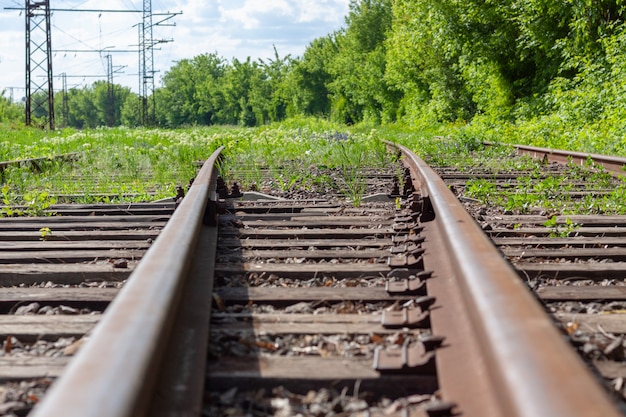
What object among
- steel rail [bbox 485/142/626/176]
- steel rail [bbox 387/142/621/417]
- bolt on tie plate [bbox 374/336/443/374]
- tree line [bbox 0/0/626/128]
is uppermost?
tree line [bbox 0/0/626/128]

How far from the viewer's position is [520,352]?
129cm

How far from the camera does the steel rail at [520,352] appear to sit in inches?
42.7

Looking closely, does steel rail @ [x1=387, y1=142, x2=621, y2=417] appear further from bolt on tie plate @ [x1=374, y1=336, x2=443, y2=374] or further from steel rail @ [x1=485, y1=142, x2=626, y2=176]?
steel rail @ [x1=485, y1=142, x2=626, y2=176]

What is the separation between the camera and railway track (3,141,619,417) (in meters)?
1.19

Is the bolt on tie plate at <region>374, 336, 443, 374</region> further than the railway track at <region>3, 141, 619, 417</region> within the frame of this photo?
Yes

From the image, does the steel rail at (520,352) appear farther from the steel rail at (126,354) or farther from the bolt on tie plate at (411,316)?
the steel rail at (126,354)

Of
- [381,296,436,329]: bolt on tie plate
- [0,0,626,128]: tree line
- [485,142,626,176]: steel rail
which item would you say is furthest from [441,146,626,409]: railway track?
[0,0,626,128]: tree line

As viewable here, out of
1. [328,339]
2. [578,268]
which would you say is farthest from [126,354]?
[578,268]

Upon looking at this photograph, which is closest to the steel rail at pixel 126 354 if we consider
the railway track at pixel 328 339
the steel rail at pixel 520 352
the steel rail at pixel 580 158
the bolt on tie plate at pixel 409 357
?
the railway track at pixel 328 339

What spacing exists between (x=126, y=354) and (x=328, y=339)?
857mm

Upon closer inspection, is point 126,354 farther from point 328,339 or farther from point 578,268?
point 578,268

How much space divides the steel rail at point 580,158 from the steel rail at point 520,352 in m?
5.09

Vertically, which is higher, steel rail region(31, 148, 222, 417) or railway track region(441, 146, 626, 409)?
steel rail region(31, 148, 222, 417)

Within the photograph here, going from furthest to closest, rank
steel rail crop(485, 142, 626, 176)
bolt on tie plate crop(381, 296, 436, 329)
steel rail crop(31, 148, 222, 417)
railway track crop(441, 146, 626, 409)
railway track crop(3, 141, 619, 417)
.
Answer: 1. steel rail crop(485, 142, 626, 176)
2. bolt on tie plate crop(381, 296, 436, 329)
3. railway track crop(441, 146, 626, 409)
4. railway track crop(3, 141, 619, 417)
5. steel rail crop(31, 148, 222, 417)
